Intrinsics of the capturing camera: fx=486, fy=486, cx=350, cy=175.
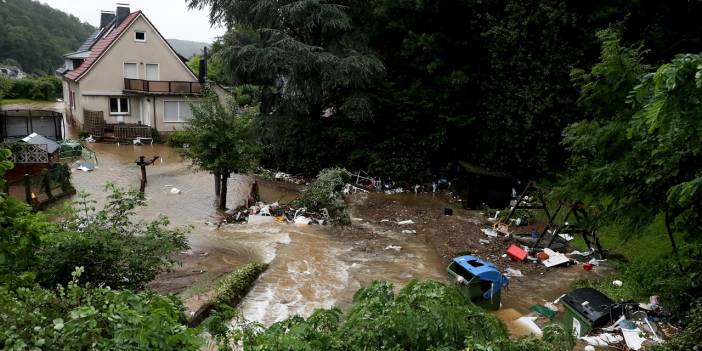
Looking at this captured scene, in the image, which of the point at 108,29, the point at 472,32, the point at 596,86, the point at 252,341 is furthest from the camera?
the point at 108,29

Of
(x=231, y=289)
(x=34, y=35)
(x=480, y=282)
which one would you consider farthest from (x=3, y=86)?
(x=34, y=35)

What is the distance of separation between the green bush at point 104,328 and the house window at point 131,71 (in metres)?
28.3

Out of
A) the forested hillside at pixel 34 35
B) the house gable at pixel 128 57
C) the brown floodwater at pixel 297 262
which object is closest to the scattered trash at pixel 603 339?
the brown floodwater at pixel 297 262

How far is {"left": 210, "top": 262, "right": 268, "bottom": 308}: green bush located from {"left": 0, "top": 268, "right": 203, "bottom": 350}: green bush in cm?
439

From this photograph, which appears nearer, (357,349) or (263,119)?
(357,349)

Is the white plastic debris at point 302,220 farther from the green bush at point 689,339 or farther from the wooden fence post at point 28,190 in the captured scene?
the green bush at point 689,339

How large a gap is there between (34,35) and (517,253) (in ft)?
314

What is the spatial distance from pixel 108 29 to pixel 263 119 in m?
21.2

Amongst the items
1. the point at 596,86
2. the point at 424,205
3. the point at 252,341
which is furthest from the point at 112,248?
the point at 424,205

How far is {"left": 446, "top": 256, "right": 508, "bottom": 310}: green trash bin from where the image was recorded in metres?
8.58

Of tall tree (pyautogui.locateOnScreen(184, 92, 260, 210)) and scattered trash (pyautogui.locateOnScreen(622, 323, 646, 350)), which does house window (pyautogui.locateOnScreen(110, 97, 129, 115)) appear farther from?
scattered trash (pyautogui.locateOnScreen(622, 323, 646, 350))

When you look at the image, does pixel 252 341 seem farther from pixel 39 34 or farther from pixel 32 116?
pixel 39 34

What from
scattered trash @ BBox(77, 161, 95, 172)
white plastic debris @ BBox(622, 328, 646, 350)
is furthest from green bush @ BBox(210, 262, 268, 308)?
scattered trash @ BBox(77, 161, 95, 172)

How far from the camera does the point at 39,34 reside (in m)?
85.4
